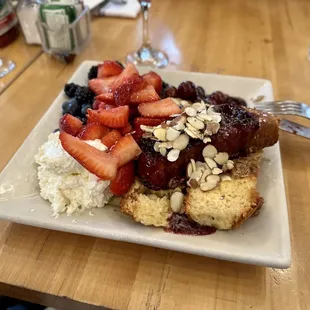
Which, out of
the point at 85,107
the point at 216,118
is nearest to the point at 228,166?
the point at 216,118

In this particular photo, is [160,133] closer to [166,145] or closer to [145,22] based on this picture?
[166,145]

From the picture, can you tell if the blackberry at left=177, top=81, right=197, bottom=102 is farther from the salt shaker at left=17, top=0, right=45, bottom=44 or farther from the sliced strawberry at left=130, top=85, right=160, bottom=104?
the salt shaker at left=17, top=0, right=45, bottom=44

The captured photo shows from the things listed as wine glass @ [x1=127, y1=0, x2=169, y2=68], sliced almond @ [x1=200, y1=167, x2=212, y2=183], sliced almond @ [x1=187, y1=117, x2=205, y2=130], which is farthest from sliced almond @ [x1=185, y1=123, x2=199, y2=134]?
wine glass @ [x1=127, y1=0, x2=169, y2=68]

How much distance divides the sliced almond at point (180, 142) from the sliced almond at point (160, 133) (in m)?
0.03

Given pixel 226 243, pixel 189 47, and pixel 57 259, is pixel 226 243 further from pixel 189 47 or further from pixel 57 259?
pixel 189 47

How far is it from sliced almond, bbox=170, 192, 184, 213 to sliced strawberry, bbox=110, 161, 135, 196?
128 mm

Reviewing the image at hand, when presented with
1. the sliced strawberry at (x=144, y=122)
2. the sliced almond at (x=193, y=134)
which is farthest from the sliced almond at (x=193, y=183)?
the sliced strawberry at (x=144, y=122)

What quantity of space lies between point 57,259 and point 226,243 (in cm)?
43

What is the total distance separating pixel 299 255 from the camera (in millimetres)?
932

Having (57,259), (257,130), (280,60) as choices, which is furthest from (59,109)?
(280,60)

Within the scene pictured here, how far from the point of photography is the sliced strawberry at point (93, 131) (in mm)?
1036

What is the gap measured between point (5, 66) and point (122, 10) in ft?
2.64

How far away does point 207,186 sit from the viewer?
0.92m

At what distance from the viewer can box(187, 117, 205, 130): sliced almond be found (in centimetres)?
96
